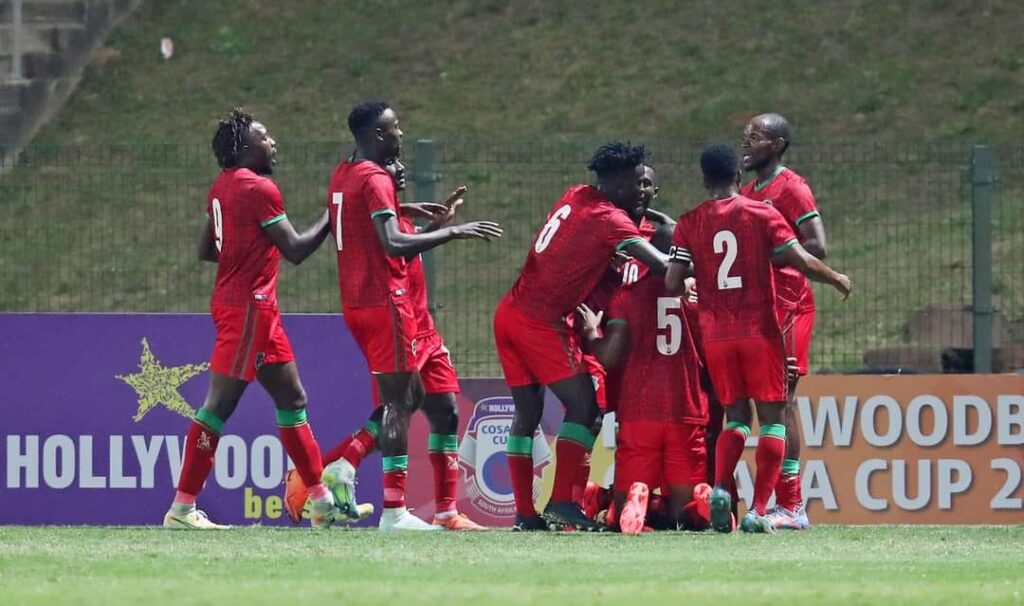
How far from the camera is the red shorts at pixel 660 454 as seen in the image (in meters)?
10.5

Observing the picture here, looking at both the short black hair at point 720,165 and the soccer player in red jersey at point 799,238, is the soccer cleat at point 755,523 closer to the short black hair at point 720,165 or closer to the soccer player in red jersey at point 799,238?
the soccer player in red jersey at point 799,238

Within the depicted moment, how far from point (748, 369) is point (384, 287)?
190 centimetres

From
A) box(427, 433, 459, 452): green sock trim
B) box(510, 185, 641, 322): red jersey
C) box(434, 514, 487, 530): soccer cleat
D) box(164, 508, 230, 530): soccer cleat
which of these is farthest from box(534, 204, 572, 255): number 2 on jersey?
box(164, 508, 230, 530): soccer cleat

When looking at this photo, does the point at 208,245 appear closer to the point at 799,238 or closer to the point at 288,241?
the point at 288,241

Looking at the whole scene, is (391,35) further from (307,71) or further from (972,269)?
(972,269)

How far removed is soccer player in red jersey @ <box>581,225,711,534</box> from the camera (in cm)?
1049

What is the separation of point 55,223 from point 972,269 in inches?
266

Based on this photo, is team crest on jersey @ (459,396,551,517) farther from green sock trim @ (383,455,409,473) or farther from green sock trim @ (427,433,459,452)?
green sock trim @ (383,455,409,473)

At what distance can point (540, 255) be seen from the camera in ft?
34.3

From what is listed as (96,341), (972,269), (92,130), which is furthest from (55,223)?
(92,130)

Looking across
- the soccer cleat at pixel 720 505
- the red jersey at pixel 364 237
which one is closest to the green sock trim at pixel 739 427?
the soccer cleat at pixel 720 505

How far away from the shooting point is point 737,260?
9984mm

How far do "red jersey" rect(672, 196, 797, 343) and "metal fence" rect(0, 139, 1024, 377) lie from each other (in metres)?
3.57

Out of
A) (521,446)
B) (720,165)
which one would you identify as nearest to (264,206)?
(521,446)
